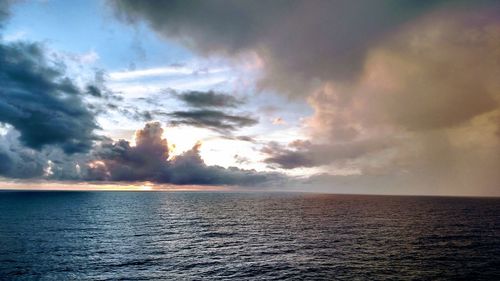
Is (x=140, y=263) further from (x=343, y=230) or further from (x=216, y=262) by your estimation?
(x=343, y=230)

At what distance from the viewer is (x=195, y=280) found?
4812 centimetres

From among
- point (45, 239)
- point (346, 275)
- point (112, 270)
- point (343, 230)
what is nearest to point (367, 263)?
point (346, 275)

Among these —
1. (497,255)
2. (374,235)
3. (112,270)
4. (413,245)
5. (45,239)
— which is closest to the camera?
(112,270)

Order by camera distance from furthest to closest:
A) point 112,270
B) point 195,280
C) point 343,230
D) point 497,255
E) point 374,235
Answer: point 343,230
point 374,235
point 497,255
point 112,270
point 195,280

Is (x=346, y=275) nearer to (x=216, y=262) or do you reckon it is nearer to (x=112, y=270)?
(x=216, y=262)

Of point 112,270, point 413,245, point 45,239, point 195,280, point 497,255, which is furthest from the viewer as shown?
point 45,239

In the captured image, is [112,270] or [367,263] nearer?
[112,270]

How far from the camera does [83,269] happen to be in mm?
53719

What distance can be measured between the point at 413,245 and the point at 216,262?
50188 millimetres

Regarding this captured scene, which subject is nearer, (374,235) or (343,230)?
(374,235)

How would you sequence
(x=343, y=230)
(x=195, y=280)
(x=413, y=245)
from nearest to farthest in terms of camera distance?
(x=195, y=280)
(x=413, y=245)
(x=343, y=230)

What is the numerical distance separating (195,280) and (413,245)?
56368 millimetres

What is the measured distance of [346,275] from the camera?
1981 inches

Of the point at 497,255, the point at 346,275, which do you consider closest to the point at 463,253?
the point at 497,255
